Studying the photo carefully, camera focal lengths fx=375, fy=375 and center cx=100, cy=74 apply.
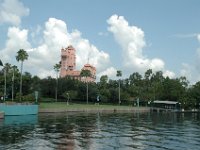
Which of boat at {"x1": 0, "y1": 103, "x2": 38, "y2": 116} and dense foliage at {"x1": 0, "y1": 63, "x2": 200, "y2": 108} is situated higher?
dense foliage at {"x1": 0, "y1": 63, "x2": 200, "y2": 108}

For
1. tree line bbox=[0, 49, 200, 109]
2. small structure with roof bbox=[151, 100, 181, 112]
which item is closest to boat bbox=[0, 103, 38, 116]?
tree line bbox=[0, 49, 200, 109]

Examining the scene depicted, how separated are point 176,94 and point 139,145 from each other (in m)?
151

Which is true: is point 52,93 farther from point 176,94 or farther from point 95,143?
point 95,143

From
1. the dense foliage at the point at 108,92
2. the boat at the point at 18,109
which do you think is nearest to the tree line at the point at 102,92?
the dense foliage at the point at 108,92

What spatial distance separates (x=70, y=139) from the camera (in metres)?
44.0

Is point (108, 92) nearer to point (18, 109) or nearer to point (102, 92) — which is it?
point (102, 92)

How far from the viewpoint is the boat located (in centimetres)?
9189

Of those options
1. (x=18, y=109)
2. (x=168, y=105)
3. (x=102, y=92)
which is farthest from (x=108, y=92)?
(x=18, y=109)

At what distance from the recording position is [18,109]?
9725 centimetres

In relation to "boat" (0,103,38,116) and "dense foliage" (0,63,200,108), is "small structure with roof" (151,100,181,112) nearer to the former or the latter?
"dense foliage" (0,63,200,108)

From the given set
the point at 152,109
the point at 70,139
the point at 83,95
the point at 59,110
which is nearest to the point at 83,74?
the point at 83,95

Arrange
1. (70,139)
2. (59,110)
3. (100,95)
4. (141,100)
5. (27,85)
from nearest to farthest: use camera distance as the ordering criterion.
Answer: (70,139) → (59,110) → (27,85) → (100,95) → (141,100)

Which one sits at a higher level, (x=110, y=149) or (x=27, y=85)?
(x=27, y=85)

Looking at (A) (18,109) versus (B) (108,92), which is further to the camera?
(B) (108,92)
